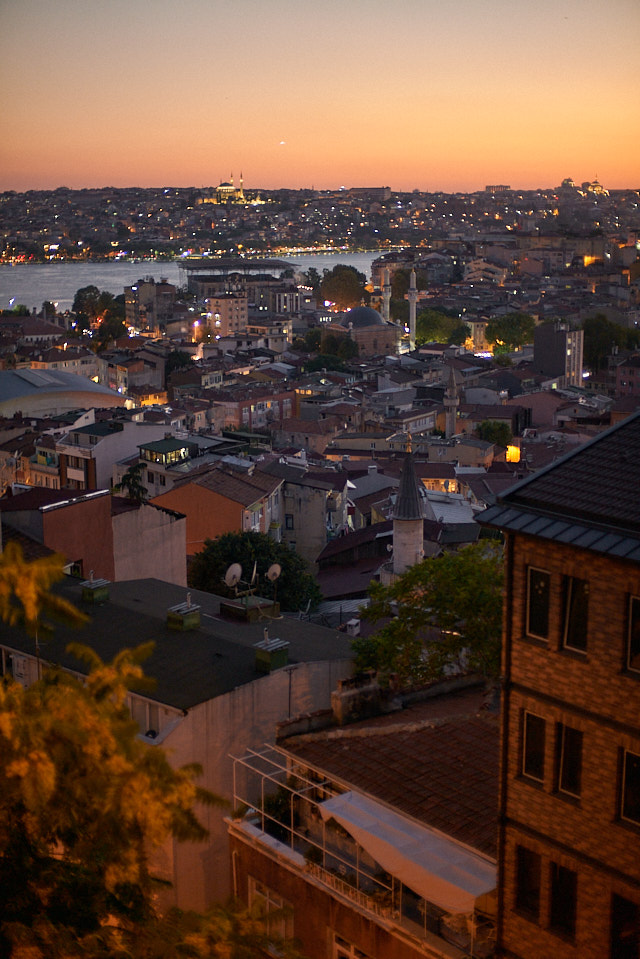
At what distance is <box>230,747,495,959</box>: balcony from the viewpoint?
3502 mm

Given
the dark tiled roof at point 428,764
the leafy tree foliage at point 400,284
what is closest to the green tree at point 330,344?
the leafy tree foliage at point 400,284

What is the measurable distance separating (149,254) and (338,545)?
108729 mm

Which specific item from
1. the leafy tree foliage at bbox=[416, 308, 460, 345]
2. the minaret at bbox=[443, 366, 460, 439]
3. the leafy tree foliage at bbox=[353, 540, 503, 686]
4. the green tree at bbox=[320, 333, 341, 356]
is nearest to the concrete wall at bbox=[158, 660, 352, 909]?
the leafy tree foliage at bbox=[353, 540, 503, 686]

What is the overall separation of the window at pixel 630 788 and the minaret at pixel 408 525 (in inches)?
308

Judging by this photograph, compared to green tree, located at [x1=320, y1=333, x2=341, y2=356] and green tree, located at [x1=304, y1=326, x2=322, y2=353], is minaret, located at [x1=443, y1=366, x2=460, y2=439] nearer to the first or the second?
green tree, located at [x1=320, y1=333, x2=341, y2=356]

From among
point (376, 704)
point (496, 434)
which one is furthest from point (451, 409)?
point (376, 704)

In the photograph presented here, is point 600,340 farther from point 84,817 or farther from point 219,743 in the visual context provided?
point 84,817

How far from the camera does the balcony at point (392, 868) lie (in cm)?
350

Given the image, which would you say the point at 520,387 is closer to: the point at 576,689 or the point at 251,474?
the point at 251,474

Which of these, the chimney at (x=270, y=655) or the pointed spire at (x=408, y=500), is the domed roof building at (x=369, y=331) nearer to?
the pointed spire at (x=408, y=500)

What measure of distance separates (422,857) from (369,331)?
3649 cm

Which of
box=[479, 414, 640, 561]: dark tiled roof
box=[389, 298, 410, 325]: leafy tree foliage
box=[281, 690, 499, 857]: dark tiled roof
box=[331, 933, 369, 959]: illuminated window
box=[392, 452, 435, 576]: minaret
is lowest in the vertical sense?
box=[389, 298, 410, 325]: leafy tree foliage

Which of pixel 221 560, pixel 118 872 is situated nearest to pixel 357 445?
pixel 221 560

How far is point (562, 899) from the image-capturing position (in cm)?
329
